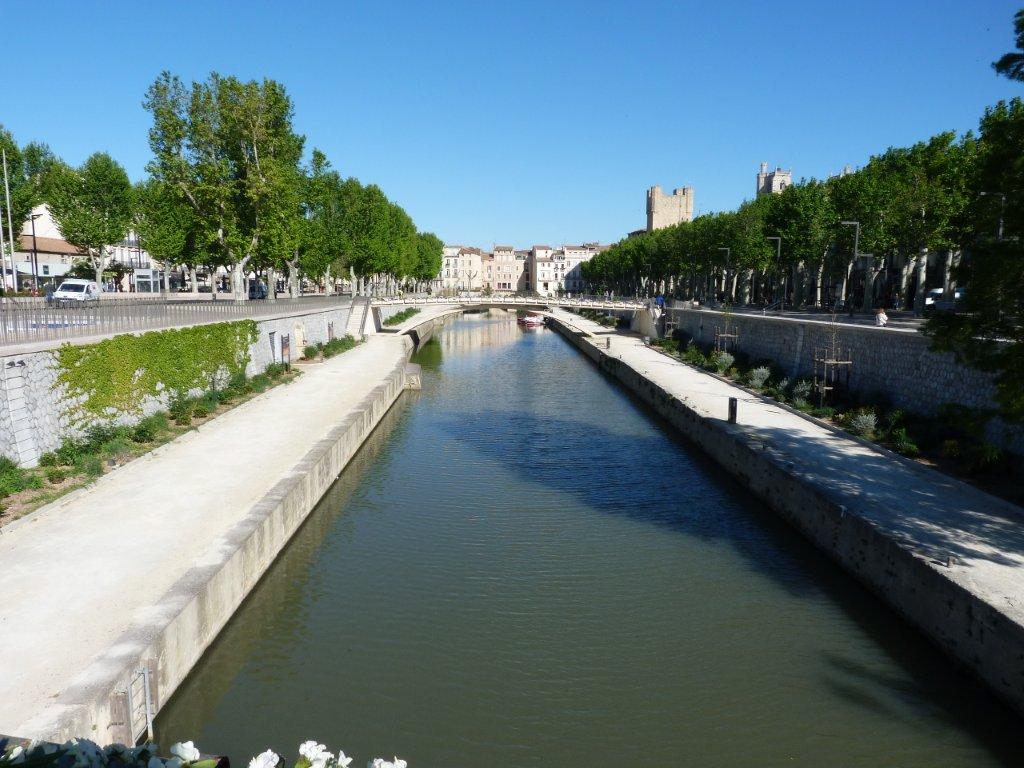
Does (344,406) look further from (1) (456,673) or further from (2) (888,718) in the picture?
(2) (888,718)

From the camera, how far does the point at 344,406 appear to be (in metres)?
25.2

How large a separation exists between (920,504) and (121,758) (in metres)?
14.4

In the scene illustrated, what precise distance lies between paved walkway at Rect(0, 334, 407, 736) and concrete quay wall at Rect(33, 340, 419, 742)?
0.78 feet

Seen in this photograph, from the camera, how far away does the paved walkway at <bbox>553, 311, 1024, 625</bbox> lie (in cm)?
1082

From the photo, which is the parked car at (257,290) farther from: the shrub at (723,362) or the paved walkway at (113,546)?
the paved walkway at (113,546)

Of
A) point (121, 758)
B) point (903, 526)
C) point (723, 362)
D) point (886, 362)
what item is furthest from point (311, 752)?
point (723, 362)

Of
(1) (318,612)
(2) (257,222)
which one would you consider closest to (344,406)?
(1) (318,612)

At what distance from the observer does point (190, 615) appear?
378 inches

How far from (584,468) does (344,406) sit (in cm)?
890

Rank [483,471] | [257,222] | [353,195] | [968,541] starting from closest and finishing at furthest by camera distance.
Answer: [968,541] < [483,471] < [257,222] < [353,195]

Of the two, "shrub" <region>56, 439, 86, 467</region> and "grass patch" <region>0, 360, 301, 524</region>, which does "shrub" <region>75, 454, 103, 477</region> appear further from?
"shrub" <region>56, 439, 86, 467</region>

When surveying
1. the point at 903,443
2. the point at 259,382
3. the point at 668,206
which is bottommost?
the point at 903,443

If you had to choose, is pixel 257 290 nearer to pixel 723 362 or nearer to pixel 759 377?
pixel 723 362

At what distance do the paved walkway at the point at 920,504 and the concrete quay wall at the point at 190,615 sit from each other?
10.9 metres
